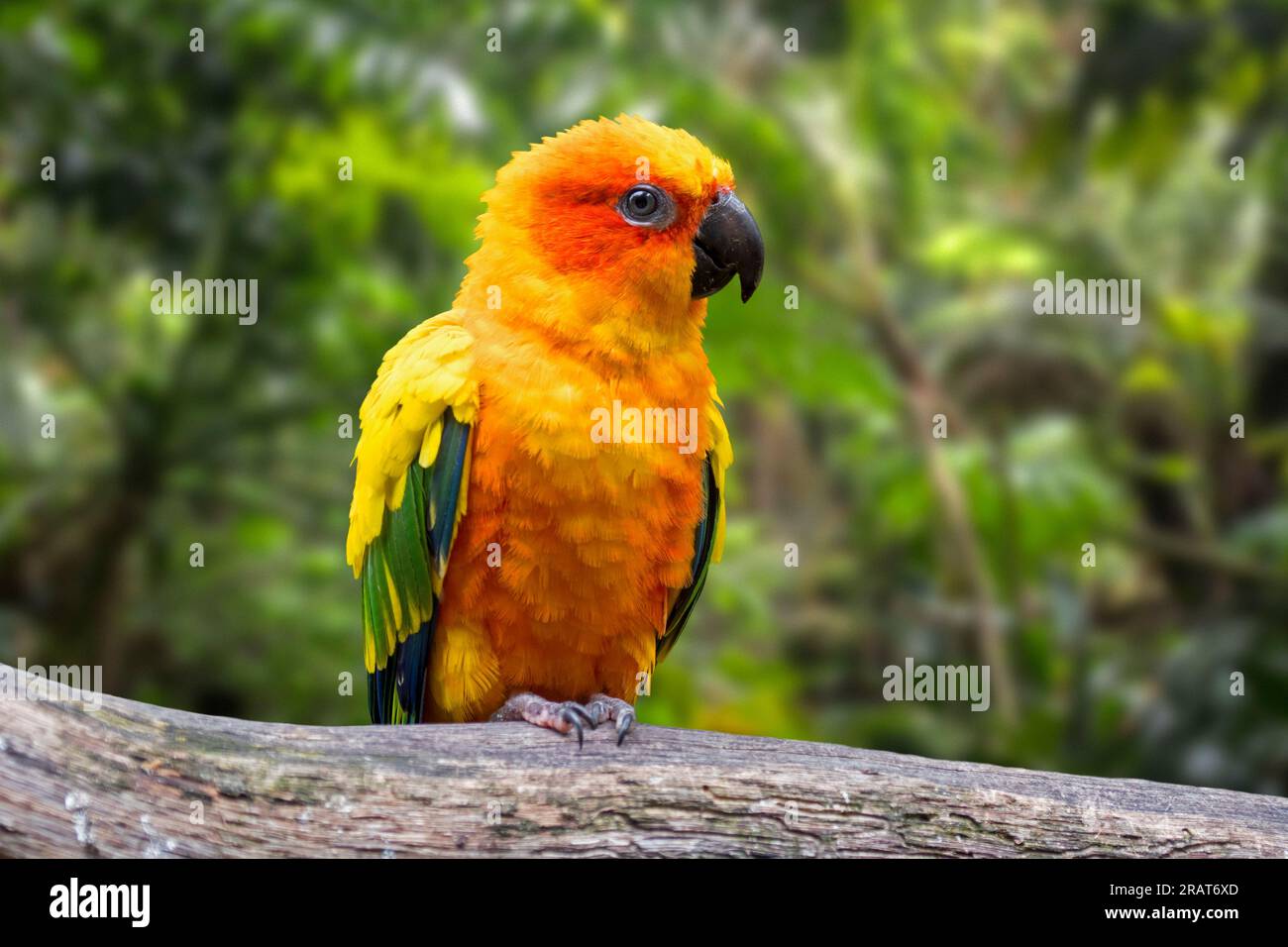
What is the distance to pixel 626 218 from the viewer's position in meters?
3.29

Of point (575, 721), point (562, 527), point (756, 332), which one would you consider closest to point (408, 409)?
point (562, 527)

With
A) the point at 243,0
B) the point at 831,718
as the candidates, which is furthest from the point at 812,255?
the point at 243,0

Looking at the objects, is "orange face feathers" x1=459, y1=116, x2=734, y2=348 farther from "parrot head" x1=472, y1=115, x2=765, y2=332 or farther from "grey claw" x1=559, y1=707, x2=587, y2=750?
"grey claw" x1=559, y1=707, x2=587, y2=750

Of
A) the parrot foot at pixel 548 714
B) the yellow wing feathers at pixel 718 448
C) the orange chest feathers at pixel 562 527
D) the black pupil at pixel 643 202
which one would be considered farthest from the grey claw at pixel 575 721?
the black pupil at pixel 643 202

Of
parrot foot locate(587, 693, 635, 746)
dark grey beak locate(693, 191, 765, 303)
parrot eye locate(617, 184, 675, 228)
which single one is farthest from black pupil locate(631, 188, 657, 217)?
parrot foot locate(587, 693, 635, 746)

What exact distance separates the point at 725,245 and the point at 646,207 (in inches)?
10.1

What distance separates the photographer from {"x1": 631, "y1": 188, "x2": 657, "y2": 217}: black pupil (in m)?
3.29

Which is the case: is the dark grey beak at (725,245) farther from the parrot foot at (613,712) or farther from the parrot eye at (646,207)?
the parrot foot at (613,712)

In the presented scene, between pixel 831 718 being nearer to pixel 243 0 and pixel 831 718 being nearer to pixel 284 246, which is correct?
pixel 284 246

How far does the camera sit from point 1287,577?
21.1 ft

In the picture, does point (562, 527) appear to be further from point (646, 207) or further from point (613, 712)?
point (646, 207)

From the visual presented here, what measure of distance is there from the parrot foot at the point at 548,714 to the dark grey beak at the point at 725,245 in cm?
126

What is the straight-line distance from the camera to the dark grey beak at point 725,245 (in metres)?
3.38
